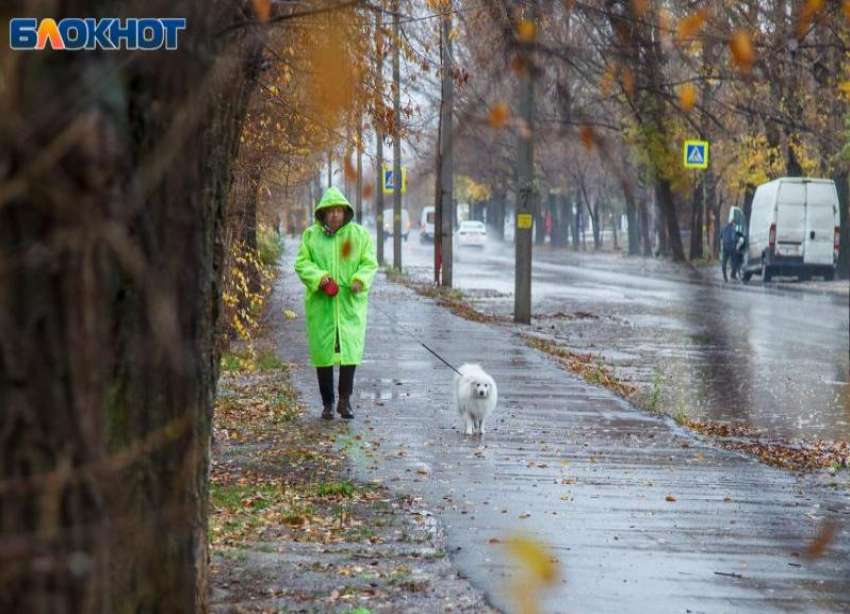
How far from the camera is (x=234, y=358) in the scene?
15320 mm

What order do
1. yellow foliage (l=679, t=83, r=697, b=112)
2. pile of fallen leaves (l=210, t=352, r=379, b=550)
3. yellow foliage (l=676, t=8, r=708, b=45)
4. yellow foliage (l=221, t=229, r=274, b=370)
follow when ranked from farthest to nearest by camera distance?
yellow foliage (l=221, t=229, r=274, b=370) < pile of fallen leaves (l=210, t=352, r=379, b=550) < yellow foliage (l=679, t=83, r=697, b=112) < yellow foliage (l=676, t=8, r=708, b=45)

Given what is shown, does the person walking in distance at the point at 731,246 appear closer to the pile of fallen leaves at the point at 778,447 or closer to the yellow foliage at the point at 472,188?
the pile of fallen leaves at the point at 778,447

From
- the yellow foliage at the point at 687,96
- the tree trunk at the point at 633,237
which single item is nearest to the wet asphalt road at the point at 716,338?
the yellow foliage at the point at 687,96

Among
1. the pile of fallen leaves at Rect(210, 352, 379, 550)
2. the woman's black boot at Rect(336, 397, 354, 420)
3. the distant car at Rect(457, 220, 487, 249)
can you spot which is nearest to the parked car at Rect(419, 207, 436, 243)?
the distant car at Rect(457, 220, 487, 249)

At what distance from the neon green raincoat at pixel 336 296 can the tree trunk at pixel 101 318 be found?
7.48m

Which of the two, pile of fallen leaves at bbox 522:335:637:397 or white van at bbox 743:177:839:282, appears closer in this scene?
pile of fallen leaves at bbox 522:335:637:397

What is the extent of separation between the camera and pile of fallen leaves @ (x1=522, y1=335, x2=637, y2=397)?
48.9 feet

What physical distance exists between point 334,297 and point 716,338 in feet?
36.0

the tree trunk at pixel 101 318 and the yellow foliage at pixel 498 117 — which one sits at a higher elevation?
the yellow foliage at pixel 498 117

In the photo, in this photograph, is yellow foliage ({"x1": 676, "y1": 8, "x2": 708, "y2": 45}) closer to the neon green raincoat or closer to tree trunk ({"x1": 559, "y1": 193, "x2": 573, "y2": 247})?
the neon green raincoat

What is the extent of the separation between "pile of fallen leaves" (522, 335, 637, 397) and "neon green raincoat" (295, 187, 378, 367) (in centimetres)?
366

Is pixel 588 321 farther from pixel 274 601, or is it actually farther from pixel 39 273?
pixel 39 273

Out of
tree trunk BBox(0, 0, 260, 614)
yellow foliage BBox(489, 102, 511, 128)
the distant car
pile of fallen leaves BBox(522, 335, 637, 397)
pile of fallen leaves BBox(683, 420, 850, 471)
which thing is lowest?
the distant car

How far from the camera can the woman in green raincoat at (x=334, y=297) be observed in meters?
11.4
